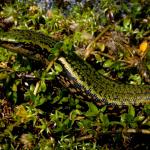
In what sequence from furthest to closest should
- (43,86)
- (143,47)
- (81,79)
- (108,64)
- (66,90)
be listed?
(143,47)
(108,64)
(81,79)
(66,90)
(43,86)

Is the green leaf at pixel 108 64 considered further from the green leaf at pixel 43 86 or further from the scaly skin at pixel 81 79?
the green leaf at pixel 43 86

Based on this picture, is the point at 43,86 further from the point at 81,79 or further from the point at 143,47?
the point at 143,47

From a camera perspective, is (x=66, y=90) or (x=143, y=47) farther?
(x=143, y=47)

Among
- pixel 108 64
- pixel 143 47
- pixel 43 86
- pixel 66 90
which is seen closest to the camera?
pixel 43 86

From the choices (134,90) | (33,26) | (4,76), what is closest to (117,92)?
(134,90)

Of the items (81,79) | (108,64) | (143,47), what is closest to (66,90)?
(81,79)

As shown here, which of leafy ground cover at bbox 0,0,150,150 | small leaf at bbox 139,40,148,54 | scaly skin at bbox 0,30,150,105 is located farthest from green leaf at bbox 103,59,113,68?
small leaf at bbox 139,40,148,54

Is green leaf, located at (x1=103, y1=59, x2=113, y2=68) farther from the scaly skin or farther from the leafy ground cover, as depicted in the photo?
the scaly skin

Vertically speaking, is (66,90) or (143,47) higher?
(143,47)
